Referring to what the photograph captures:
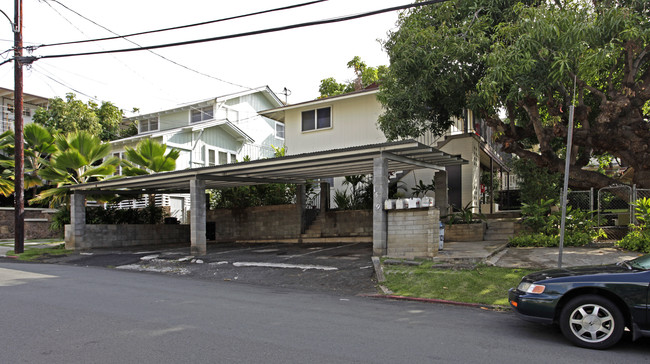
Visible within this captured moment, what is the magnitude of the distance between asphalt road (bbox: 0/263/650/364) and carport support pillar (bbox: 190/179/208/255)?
679 cm

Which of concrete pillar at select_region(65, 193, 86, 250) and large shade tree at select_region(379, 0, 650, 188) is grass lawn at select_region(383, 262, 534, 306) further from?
concrete pillar at select_region(65, 193, 86, 250)

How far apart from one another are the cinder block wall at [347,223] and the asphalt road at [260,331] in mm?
10180

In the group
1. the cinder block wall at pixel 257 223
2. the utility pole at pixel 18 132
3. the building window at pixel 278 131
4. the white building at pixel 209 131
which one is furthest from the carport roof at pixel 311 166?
the building window at pixel 278 131

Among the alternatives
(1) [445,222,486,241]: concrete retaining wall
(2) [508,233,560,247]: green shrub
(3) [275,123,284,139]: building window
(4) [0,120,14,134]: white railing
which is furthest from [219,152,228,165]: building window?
(2) [508,233,560,247]: green shrub

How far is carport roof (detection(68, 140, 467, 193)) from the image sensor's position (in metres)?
13.0

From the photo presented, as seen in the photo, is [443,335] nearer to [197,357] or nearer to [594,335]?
[594,335]

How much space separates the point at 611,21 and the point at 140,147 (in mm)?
18953

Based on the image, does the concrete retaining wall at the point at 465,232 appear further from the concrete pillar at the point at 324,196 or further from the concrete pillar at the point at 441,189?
the concrete pillar at the point at 324,196

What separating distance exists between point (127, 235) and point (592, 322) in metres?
20.7

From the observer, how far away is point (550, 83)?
1131 cm

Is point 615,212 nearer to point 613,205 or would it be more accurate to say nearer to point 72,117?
point 613,205

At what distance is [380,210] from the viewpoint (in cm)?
1273

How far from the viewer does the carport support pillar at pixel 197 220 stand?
16.3 metres

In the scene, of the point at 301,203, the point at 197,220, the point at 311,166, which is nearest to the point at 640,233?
the point at 311,166
